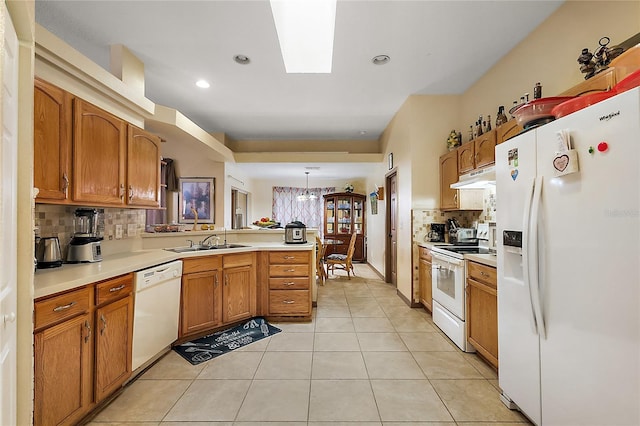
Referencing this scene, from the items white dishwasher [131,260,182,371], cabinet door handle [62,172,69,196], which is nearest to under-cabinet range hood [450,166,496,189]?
white dishwasher [131,260,182,371]

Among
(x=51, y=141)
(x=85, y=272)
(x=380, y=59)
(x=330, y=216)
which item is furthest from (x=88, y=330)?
(x=330, y=216)

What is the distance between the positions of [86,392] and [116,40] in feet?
9.04

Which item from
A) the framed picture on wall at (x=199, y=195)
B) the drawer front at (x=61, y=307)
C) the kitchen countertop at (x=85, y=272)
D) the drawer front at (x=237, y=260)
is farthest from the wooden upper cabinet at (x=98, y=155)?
the framed picture on wall at (x=199, y=195)

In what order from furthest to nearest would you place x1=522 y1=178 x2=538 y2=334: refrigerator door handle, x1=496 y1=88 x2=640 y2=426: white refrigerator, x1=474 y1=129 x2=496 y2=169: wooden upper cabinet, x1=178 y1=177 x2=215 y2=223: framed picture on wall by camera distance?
x1=178 y1=177 x2=215 y2=223: framed picture on wall
x1=474 y1=129 x2=496 y2=169: wooden upper cabinet
x1=522 y1=178 x2=538 y2=334: refrigerator door handle
x1=496 y1=88 x2=640 y2=426: white refrigerator

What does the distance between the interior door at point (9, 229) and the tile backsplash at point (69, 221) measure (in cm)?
127

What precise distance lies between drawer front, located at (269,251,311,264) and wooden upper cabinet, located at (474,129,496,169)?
2078 mm

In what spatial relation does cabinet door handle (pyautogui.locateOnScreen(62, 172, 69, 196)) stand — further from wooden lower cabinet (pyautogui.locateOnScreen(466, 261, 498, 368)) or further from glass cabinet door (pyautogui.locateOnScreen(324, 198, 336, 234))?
glass cabinet door (pyautogui.locateOnScreen(324, 198, 336, 234))

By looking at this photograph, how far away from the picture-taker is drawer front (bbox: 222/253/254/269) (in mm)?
2941

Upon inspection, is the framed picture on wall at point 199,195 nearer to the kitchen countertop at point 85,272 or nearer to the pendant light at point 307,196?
the kitchen countertop at point 85,272

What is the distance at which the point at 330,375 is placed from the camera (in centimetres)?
213

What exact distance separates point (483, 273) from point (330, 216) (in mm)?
5610

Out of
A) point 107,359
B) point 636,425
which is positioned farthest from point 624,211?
point 107,359

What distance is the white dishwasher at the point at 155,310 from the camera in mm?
2062

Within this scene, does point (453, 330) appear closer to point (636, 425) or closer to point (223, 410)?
point (636, 425)
